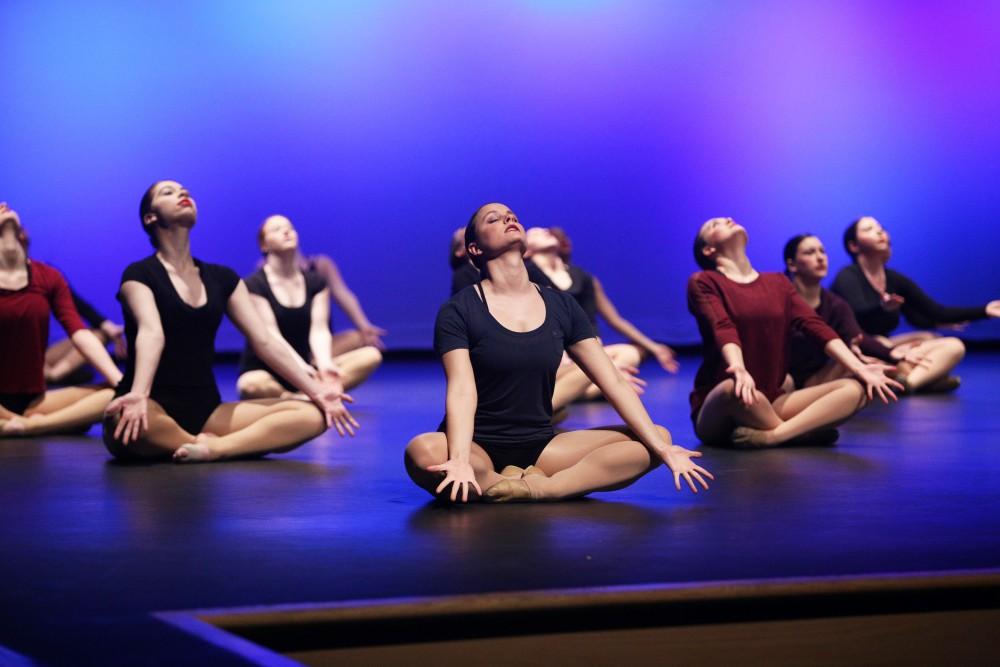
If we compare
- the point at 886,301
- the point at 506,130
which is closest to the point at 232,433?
the point at 886,301

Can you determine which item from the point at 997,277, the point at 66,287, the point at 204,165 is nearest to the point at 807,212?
the point at 997,277

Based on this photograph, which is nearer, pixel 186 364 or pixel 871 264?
pixel 186 364

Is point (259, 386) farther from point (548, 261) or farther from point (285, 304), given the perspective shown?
point (548, 261)

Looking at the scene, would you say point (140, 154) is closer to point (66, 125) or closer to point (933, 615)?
point (66, 125)

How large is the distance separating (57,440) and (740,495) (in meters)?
2.86

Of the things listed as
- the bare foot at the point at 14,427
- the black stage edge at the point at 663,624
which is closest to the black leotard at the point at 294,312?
the bare foot at the point at 14,427

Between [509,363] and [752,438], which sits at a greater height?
[509,363]

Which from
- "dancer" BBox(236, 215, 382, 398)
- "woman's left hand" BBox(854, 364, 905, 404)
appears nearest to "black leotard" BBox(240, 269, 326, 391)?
"dancer" BBox(236, 215, 382, 398)

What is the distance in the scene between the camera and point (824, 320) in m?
5.66

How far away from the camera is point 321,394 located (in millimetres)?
4586

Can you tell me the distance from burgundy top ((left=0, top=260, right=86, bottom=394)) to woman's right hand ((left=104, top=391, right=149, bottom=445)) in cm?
126

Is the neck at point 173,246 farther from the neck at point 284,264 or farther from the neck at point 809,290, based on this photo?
the neck at point 809,290

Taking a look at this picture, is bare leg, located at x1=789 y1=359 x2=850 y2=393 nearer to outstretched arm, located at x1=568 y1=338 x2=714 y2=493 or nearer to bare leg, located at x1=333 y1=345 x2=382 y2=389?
bare leg, located at x1=333 y1=345 x2=382 y2=389

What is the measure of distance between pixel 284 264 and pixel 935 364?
3454 mm
